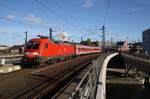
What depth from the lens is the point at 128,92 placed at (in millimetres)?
40219

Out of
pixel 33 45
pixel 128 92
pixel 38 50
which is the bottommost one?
pixel 128 92

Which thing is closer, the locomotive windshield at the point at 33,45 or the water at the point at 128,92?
the locomotive windshield at the point at 33,45

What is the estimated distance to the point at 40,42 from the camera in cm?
2959

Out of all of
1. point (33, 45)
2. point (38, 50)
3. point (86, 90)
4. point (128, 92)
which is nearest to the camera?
point (86, 90)

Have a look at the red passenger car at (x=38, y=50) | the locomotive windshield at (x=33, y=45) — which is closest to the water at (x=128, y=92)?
the red passenger car at (x=38, y=50)

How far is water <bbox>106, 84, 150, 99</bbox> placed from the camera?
3675 cm

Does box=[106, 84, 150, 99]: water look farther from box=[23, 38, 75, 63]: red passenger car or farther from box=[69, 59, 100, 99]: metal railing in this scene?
box=[69, 59, 100, 99]: metal railing

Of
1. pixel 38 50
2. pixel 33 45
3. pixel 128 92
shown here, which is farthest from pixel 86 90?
pixel 128 92

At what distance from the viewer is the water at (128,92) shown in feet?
121

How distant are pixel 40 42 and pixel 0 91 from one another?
50.8ft

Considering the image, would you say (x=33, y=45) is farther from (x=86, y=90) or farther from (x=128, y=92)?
(x=86, y=90)

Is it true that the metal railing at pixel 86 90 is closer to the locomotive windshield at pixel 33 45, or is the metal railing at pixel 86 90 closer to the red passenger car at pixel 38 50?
the red passenger car at pixel 38 50

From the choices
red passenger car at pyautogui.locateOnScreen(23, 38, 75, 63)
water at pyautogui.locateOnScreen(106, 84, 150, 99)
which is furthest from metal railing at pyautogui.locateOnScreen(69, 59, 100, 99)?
water at pyautogui.locateOnScreen(106, 84, 150, 99)

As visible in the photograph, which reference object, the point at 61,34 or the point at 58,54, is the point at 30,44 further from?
the point at 61,34
